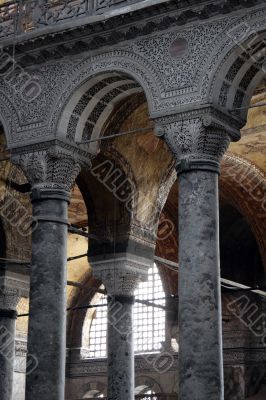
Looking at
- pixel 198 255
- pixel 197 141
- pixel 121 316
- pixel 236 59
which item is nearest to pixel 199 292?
pixel 198 255

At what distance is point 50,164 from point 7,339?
475cm

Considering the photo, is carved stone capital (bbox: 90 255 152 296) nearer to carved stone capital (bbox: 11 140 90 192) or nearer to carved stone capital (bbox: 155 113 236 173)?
carved stone capital (bbox: 11 140 90 192)

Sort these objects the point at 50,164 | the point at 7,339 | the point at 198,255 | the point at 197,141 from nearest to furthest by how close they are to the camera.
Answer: the point at 198,255, the point at 197,141, the point at 50,164, the point at 7,339

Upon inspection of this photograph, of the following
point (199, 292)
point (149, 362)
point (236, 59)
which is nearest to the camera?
point (199, 292)

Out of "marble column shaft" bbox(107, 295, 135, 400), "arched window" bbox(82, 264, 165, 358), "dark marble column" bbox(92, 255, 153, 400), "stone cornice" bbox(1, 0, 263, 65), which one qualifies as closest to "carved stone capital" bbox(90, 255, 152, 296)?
"dark marble column" bbox(92, 255, 153, 400)

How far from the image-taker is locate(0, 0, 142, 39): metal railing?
11.0 meters

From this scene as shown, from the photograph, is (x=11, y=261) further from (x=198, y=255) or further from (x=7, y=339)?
(x=198, y=255)

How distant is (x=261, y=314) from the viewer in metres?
16.9

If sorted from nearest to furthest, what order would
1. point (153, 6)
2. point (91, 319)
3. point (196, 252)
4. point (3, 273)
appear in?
point (196, 252) < point (153, 6) < point (3, 273) < point (91, 319)

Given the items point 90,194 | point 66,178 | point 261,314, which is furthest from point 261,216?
point 66,178

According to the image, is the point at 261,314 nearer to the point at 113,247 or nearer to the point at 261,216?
the point at 261,216

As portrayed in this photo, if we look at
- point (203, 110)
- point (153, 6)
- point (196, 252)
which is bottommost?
point (196, 252)

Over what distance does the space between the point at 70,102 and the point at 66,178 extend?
39.1 inches

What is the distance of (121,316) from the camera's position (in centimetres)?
1327
